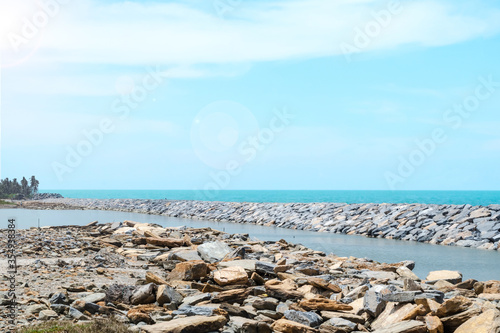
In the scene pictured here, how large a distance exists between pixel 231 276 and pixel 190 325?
289cm

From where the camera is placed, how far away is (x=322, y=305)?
8664 millimetres

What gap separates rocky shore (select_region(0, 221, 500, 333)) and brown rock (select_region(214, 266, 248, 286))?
22mm

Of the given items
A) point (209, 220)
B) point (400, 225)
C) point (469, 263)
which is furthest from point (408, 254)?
point (209, 220)

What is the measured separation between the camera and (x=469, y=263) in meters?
17.2

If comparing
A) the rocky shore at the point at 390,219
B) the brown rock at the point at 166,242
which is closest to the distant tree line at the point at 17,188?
the rocky shore at the point at 390,219

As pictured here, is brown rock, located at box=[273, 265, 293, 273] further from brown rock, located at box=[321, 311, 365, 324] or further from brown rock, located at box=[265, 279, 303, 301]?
→ brown rock, located at box=[321, 311, 365, 324]

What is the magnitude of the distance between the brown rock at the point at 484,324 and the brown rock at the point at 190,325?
377 cm

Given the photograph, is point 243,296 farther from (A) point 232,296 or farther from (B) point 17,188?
(B) point 17,188

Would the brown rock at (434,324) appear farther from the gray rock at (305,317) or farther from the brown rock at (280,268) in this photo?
the brown rock at (280,268)

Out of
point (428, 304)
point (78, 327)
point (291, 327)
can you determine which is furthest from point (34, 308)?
point (428, 304)

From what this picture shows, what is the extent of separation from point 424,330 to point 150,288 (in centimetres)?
493

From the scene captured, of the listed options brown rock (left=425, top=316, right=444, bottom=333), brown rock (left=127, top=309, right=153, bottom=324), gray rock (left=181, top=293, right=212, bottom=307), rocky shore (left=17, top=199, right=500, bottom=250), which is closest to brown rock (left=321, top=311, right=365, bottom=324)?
brown rock (left=425, top=316, right=444, bottom=333)

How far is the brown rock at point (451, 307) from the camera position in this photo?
7.77m

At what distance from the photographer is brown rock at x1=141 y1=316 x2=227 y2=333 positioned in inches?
289
